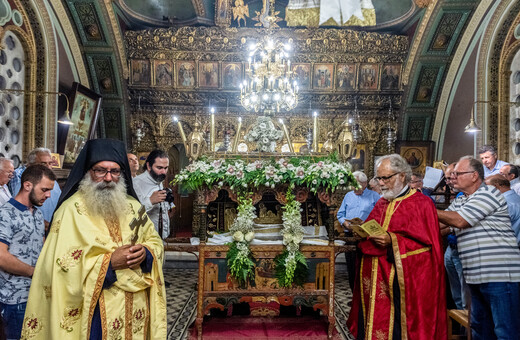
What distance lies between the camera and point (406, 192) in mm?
3352

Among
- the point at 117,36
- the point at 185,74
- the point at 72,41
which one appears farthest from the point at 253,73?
the point at 72,41

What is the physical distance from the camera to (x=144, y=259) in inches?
96.6

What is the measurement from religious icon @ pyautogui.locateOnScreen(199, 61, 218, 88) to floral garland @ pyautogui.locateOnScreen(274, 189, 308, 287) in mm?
7982

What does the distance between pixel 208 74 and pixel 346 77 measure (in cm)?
420

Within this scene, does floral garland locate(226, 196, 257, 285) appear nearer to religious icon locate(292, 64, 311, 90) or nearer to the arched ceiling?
the arched ceiling

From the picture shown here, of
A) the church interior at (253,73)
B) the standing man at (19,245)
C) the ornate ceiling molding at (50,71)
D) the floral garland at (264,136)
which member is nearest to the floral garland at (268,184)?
the floral garland at (264,136)

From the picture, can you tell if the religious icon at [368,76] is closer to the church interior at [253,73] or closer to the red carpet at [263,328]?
the church interior at [253,73]

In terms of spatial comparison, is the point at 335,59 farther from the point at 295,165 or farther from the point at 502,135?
the point at 295,165

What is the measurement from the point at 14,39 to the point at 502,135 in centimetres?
1101

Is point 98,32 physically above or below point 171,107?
above

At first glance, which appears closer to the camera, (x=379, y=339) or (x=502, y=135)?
(x=379, y=339)

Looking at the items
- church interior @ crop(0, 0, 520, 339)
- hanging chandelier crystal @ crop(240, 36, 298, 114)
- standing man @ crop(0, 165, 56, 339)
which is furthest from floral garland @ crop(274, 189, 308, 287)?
church interior @ crop(0, 0, 520, 339)

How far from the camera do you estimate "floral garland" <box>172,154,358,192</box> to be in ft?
13.1

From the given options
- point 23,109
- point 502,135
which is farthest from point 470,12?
point 23,109
